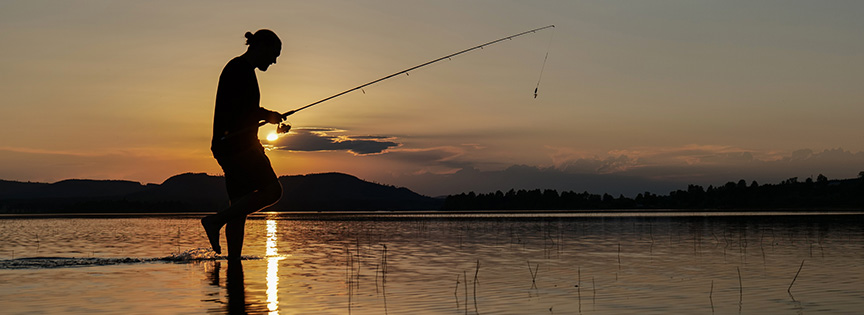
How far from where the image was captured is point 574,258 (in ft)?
60.0

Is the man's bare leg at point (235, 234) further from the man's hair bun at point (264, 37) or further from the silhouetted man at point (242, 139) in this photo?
the man's hair bun at point (264, 37)

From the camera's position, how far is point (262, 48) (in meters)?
9.12

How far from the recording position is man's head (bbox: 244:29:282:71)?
910cm

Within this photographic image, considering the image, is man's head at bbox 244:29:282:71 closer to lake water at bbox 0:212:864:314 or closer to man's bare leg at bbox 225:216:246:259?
man's bare leg at bbox 225:216:246:259

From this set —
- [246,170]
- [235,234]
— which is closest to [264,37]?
[246,170]

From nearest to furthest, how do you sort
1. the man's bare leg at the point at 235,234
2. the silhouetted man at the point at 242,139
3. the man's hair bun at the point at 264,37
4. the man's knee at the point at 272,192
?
the silhouetted man at the point at 242,139
the man's knee at the point at 272,192
the man's hair bun at the point at 264,37
the man's bare leg at the point at 235,234

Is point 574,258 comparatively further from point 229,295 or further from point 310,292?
point 229,295

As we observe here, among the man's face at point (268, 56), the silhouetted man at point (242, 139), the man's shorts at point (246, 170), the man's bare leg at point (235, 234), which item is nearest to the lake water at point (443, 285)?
the man's bare leg at point (235, 234)

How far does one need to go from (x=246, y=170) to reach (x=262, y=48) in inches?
52.1

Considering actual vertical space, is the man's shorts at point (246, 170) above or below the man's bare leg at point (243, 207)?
above

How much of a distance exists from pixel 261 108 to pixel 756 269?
954cm

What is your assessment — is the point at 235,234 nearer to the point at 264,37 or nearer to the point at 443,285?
the point at 264,37

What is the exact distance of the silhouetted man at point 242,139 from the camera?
8.91m

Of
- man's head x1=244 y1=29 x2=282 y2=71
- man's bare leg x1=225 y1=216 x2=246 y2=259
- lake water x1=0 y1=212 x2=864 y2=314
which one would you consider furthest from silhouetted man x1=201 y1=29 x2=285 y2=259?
lake water x1=0 y1=212 x2=864 y2=314
